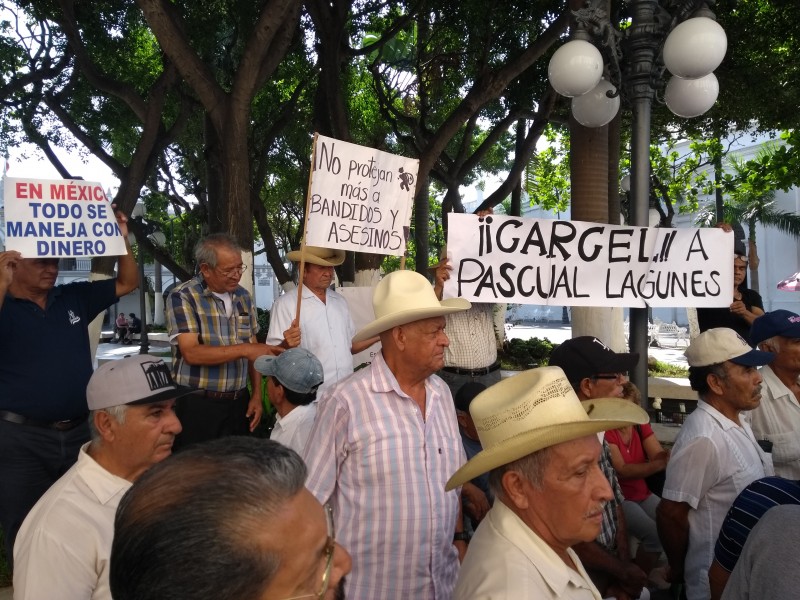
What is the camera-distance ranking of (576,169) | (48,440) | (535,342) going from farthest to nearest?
(535,342)
(576,169)
(48,440)

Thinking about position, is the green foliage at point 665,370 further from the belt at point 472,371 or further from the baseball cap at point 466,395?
the baseball cap at point 466,395

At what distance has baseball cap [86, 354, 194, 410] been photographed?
2.42 metres

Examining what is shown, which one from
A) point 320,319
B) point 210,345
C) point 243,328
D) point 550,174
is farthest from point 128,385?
point 550,174

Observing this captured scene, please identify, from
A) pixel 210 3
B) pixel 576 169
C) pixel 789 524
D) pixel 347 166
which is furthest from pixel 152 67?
pixel 789 524

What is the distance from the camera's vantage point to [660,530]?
3121mm

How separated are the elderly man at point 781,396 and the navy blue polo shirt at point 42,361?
12.2 feet

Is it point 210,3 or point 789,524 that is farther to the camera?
point 210,3

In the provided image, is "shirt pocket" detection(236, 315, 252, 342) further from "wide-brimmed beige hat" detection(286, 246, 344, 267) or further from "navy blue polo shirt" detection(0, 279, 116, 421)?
"navy blue polo shirt" detection(0, 279, 116, 421)

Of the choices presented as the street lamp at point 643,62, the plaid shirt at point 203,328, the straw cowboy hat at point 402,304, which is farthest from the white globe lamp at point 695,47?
the plaid shirt at point 203,328

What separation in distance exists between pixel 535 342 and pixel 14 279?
14734 millimetres

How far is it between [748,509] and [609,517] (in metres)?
0.99

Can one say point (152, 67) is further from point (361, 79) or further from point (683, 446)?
point (683, 446)

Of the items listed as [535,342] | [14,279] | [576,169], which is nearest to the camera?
[14,279]

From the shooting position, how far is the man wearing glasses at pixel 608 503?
2.99 m
